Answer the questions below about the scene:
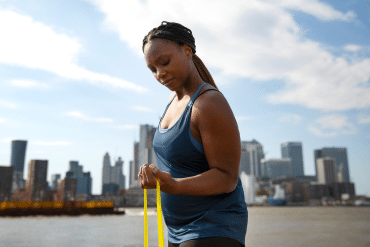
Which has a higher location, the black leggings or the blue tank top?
the blue tank top

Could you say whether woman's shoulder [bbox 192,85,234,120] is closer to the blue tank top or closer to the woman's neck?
the blue tank top

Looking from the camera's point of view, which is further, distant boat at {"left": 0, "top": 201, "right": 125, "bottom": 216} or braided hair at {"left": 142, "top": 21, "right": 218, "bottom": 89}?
distant boat at {"left": 0, "top": 201, "right": 125, "bottom": 216}

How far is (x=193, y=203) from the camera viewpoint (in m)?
1.60

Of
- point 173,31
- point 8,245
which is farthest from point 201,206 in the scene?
point 8,245

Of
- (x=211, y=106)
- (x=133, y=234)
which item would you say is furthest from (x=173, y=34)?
(x=133, y=234)

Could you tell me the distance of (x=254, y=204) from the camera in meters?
200

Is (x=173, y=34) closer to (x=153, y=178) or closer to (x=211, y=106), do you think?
(x=211, y=106)

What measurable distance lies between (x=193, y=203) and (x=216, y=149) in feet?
1.04

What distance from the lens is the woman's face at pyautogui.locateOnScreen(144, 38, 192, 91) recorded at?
1678 millimetres

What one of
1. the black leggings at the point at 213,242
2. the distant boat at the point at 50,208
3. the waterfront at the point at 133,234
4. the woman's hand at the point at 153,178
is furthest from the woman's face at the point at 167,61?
the distant boat at the point at 50,208

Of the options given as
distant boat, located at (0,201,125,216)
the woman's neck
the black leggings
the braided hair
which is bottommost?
distant boat, located at (0,201,125,216)

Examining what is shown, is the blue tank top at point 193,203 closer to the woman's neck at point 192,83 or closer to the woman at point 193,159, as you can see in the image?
the woman at point 193,159

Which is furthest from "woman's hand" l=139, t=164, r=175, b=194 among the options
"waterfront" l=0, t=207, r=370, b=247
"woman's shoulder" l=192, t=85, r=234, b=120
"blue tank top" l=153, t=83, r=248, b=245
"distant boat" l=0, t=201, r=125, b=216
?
"distant boat" l=0, t=201, r=125, b=216

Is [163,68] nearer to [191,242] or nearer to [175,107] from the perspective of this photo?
[175,107]
